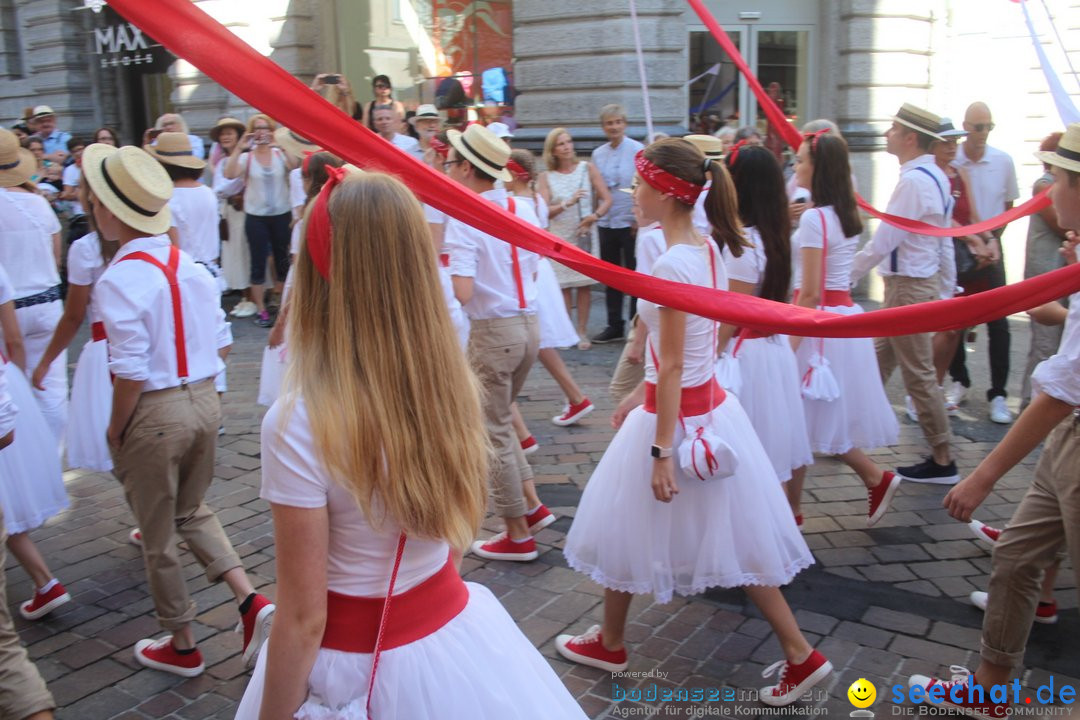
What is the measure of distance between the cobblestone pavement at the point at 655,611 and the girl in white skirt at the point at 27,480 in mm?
117

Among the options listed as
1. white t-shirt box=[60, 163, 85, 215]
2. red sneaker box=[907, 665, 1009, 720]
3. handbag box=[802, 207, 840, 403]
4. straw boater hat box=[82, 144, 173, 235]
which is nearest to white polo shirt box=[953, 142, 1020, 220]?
handbag box=[802, 207, 840, 403]

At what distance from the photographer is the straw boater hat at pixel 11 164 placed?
204 inches

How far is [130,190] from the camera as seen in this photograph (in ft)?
12.3

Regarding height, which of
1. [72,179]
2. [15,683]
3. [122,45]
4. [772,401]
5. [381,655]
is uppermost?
[122,45]

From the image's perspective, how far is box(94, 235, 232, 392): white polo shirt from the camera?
3621 mm

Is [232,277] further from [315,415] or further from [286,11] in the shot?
[315,415]

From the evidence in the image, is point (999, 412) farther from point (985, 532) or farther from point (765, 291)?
point (765, 291)

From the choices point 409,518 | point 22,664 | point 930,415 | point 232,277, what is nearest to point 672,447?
point 409,518

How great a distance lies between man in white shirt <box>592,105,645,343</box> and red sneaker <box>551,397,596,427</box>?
2.49 metres

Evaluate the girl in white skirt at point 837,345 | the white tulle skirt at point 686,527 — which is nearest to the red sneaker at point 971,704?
the white tulle skirt at point 686,527

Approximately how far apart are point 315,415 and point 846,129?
1125cm

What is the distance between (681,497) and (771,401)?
1.34 m

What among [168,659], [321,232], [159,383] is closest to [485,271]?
[159,383]

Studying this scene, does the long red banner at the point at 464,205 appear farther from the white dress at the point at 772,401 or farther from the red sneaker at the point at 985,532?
the red sneaker at the point at 985,532
